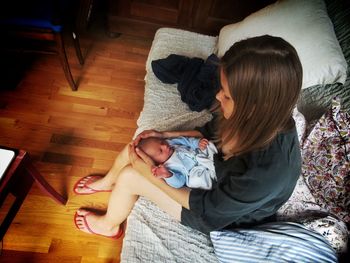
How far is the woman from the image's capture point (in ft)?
2.32

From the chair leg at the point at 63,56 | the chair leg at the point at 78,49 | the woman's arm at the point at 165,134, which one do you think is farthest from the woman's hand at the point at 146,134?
the chair leg at the point at 78,49

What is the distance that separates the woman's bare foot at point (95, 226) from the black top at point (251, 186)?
47 cm

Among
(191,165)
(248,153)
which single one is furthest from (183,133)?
(248,153)

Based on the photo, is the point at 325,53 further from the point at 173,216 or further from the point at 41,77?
the point at 41,77

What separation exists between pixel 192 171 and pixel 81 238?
24.7 inches

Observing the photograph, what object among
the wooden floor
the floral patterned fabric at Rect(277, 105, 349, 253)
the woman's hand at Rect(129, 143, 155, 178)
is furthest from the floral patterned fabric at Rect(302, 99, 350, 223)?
the wooden floor

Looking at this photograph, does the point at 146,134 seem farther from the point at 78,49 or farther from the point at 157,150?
the point at 78,49

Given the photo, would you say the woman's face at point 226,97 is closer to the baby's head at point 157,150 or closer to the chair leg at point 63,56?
the baby's head at point 157,150

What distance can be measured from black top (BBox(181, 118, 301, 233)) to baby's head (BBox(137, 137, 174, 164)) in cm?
21

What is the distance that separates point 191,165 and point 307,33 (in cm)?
74

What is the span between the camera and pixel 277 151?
78 centimetres

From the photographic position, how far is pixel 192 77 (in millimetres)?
1375

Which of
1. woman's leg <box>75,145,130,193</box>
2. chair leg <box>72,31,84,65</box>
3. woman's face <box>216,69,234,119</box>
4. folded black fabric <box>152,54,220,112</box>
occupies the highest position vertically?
A: woman's face <box>216,69,234,119</box>

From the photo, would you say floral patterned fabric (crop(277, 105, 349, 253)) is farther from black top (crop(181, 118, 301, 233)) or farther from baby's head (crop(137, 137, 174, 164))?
baby's head (crop(137, 137, 174, 164))
